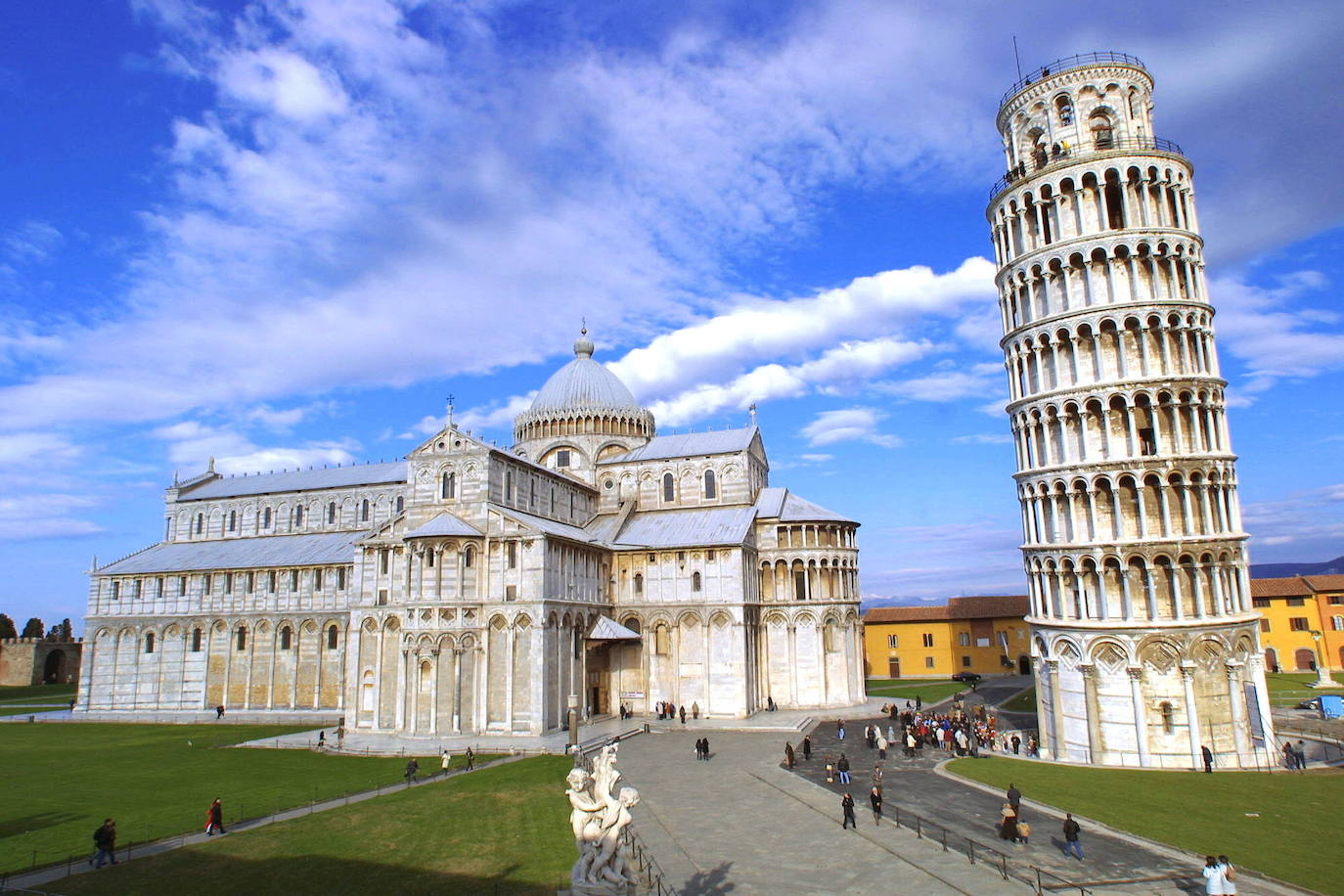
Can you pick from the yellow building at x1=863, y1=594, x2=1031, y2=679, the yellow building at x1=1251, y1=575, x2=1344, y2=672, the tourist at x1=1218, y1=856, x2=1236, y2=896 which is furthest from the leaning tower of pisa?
the yellow building at x1=1251, y1=575, x2=1344, y2=672

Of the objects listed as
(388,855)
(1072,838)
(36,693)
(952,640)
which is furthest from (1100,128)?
(36,693)

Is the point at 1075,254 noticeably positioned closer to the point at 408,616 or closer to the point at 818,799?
the point at 818,799

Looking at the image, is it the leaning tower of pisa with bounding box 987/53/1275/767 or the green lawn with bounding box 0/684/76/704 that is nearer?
the leaning tower of pisa with bounding box 987/53/1275/767

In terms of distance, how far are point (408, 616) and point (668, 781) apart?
19.0m

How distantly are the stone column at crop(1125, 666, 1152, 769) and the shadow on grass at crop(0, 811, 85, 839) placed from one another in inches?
1459

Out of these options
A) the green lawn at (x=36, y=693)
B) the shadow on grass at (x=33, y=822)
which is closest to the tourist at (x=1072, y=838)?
the shadow on grass at (x=33, y=822)

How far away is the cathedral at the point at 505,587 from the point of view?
4325 centimetres

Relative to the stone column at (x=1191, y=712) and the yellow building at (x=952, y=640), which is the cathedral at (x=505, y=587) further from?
the stone column at (x=1191, y=712)

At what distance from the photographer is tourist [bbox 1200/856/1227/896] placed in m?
16.8

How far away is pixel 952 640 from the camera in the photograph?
7250cm

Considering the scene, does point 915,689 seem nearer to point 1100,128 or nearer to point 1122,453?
point 1122,453

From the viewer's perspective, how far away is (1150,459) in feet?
108

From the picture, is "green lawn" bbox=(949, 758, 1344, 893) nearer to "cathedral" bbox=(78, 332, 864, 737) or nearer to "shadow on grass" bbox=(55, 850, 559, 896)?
"shadow on grass" bbox=(55, 850, 559, 896)

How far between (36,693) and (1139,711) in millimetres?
91059
